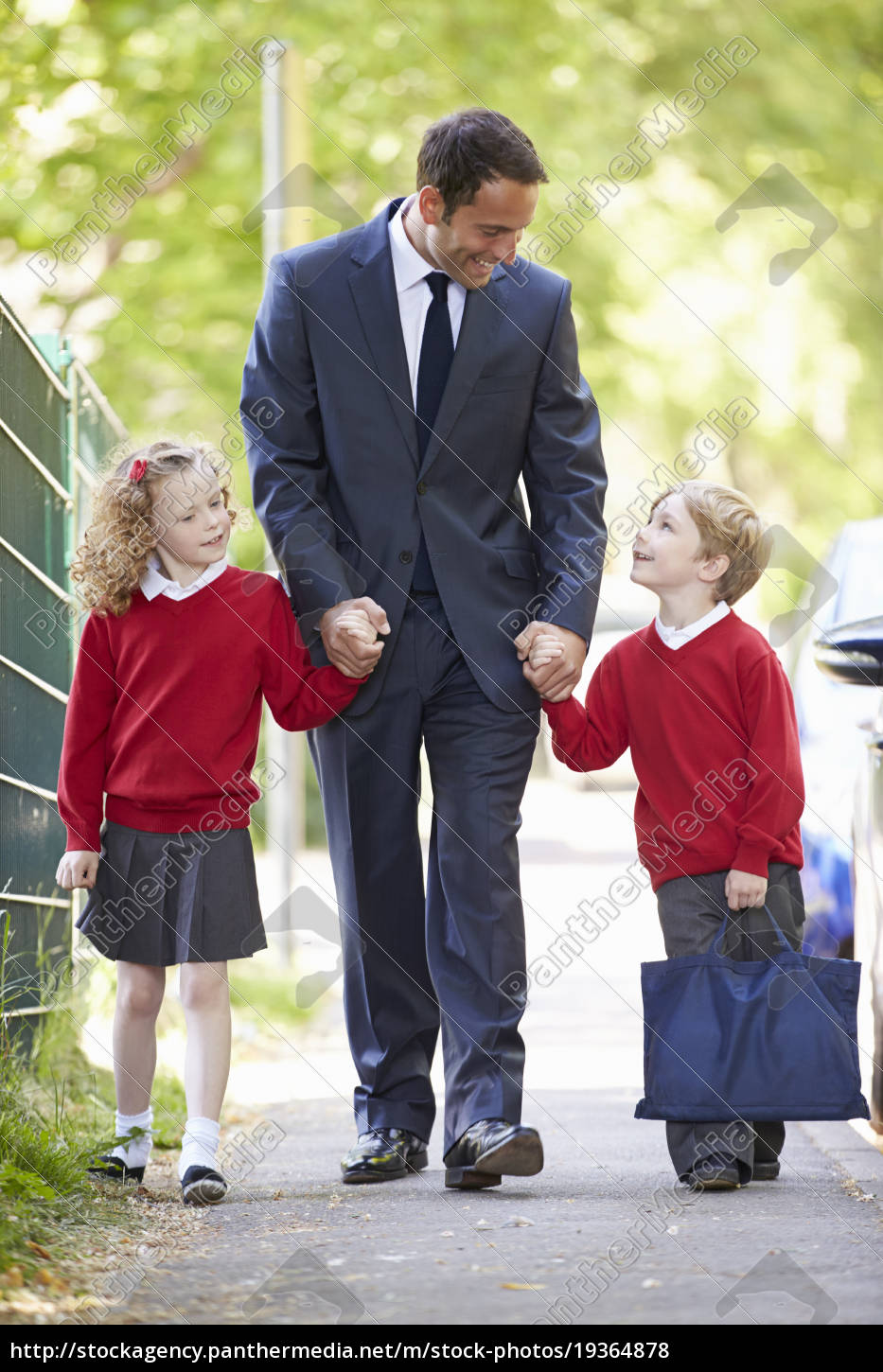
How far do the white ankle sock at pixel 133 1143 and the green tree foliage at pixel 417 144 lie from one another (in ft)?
18.9

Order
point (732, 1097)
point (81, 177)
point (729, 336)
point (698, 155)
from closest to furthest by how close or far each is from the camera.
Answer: point (732, 1097)
point (81, 177)
point (698, 155)
point (729, 336)

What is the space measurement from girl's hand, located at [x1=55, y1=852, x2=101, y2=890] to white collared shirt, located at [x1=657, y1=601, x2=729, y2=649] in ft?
4.48

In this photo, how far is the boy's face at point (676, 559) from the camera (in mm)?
4285

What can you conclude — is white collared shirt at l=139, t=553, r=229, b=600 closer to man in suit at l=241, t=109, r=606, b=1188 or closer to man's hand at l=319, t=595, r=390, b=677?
man in suit at l=241, t=109, r=606, b=1188

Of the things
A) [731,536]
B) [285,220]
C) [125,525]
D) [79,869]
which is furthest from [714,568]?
[285,220]

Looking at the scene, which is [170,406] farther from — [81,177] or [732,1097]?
[732,1097]

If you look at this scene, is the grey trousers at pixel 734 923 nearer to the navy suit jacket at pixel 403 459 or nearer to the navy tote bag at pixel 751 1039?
the navy tote bag at pixel 751 1039

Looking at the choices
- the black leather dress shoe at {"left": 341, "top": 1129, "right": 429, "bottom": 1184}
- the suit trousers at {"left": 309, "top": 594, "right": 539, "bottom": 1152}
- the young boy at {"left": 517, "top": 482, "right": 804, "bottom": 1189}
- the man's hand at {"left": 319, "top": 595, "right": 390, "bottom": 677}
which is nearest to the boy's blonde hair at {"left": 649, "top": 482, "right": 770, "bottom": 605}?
the young boy at {"left": 517, "top": 482, "right": 804, "bottom": 1189}

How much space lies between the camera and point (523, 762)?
4.34m

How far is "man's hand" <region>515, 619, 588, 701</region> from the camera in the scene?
416cm

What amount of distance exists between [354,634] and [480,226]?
925mm

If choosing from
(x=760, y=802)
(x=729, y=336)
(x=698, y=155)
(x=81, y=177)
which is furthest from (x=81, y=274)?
(x=760, y=802)

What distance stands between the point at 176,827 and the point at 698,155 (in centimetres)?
1293

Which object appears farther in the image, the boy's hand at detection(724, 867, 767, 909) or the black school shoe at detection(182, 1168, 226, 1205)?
the boy's hand at detection(724, 867, 767, 909)
